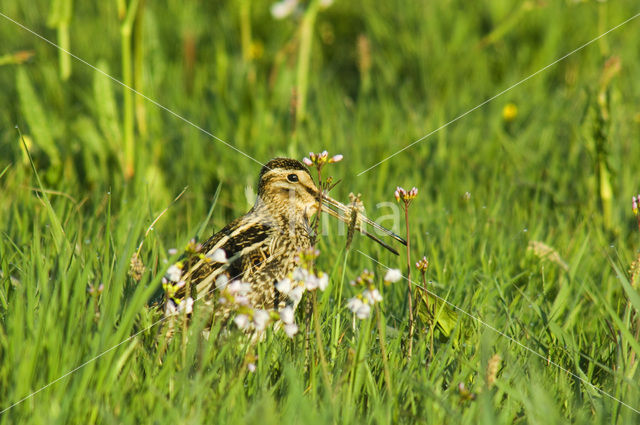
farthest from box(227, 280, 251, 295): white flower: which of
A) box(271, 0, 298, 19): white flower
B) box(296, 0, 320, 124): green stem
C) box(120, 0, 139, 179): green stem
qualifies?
box(271, 0, 298, 19): white flower

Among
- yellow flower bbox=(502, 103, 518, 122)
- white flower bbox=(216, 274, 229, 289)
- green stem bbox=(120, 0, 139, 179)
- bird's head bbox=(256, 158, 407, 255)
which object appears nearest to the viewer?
white flower bbox=(216, 274, 229, 289)

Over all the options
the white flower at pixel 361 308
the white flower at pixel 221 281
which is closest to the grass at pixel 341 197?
the white flower at pixel 361 308

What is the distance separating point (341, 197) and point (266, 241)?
57.4 inches

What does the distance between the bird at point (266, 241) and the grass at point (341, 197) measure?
189 millimetres

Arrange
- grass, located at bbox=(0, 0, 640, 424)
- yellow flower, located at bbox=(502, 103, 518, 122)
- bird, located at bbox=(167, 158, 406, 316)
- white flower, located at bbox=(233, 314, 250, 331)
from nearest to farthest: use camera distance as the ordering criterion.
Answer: white flower, located at bbox=(233, 314, 250, 331) < grass, located at bbox=(0, 0, 640, 424) < bird, located at bbox=(167, 158, 406, 316) < yellow flower, located at bbox=(502, 103, 518, 122)

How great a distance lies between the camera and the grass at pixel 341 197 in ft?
8.20

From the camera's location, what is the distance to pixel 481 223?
13.5 feet

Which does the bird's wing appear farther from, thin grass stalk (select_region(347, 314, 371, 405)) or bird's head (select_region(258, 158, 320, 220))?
thin grass stalk (select_region(347, 314, 371, 405))

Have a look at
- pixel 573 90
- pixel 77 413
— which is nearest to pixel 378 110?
pixel 573 90

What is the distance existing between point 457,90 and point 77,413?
14.8 ft

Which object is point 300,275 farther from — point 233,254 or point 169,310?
point 233,254

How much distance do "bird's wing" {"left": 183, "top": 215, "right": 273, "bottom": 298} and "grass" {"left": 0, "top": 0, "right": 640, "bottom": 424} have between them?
0.19 m

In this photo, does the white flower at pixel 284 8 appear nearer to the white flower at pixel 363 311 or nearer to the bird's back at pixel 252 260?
the bird's back at pixel 252 260

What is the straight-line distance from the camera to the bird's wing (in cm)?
307
